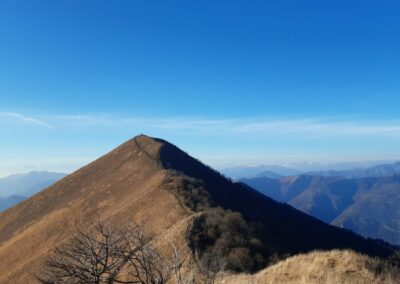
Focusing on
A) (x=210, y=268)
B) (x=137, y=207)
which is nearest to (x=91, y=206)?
(x=137, y=207)

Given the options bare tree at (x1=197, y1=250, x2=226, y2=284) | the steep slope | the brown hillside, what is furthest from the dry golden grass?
the brown hillside

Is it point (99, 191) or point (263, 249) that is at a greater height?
point (99, 191)

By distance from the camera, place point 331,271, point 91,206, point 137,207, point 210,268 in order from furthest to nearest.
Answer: point 91,206, point 137,207, point 331,271, point 210,268

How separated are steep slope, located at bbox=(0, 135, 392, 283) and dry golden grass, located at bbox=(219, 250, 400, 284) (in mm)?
28009

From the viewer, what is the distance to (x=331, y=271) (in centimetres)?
1708

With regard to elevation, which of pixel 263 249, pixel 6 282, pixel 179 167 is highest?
pixel 179 167

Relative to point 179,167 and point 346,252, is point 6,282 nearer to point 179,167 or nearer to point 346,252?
→ point 179,167

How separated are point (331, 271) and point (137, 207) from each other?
59.7m

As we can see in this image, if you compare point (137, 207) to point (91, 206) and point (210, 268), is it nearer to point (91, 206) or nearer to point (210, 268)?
point (91, 206)

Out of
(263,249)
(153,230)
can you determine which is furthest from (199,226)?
(153,230)

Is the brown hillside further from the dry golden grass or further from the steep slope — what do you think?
the dry golden grass

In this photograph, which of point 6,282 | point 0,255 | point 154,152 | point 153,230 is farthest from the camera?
point 154,152

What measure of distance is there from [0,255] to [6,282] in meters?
19.0

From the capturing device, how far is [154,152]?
117m
